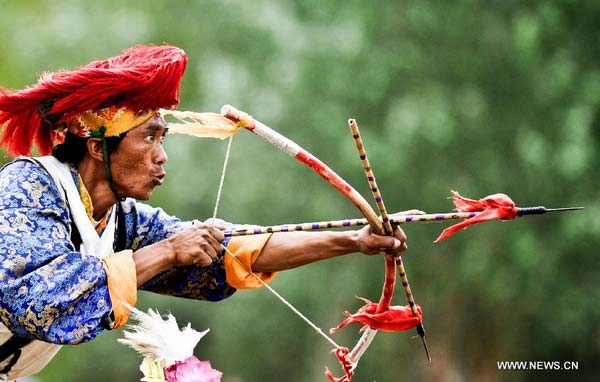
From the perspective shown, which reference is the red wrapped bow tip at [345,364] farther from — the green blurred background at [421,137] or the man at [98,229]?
the green blurred background at [421,137]

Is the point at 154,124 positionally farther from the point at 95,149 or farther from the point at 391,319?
the point at 391,319

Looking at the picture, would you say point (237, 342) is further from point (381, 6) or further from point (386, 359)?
point (381, 6)

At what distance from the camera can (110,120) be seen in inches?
176

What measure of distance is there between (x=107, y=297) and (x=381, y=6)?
35.9 feet

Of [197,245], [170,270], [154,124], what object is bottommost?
[170,270]

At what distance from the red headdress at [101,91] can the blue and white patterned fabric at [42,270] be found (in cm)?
28

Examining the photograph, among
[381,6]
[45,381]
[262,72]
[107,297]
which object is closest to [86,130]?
[107,297]

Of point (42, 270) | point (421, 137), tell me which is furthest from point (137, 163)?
point (421, 137)

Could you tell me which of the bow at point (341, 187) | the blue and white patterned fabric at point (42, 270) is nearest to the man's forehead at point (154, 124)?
the bow at point (341, 187)

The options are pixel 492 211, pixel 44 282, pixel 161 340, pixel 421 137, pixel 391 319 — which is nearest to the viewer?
pixel 44 282

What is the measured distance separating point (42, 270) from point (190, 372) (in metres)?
0.69

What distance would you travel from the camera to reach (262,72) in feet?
52.2

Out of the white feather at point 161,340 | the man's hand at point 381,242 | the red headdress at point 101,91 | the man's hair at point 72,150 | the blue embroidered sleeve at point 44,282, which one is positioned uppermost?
the red headdress at point 101,91

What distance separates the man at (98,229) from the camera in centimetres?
404
